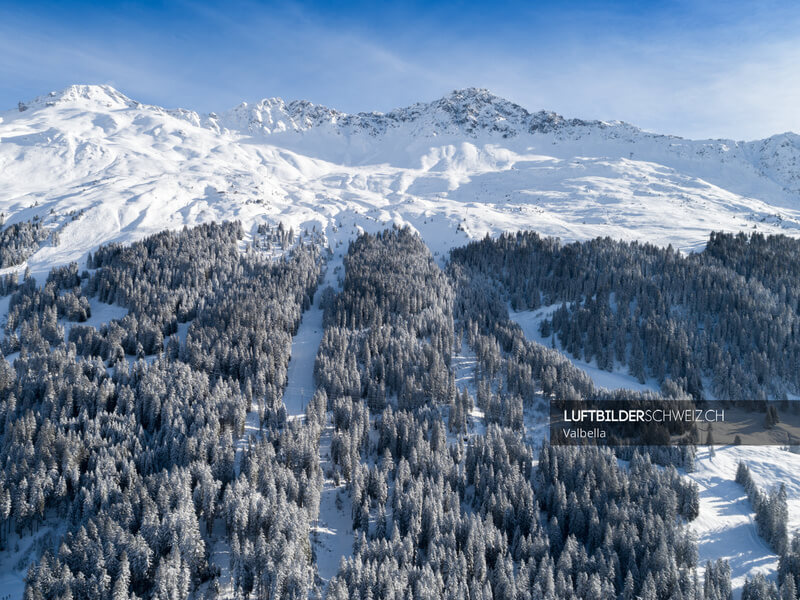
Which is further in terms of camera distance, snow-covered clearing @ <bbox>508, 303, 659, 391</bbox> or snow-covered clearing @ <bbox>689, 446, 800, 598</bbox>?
snow-covered clearing @ <bbox>508, 303, 659, 391</bbox>

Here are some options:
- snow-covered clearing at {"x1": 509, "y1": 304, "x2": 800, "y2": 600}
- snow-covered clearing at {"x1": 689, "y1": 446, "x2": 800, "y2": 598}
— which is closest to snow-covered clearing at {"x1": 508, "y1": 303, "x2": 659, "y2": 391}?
snow-covered clearing at {"x1": 509, "y1": 304, "x2": 800, "y2": 600}

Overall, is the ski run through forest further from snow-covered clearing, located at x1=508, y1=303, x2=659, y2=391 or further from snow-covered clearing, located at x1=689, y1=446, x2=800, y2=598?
snow-covered clearing, located at x1=508, y1=303, x2=659, y2=391

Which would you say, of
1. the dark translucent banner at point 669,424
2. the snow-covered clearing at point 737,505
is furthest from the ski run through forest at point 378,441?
the dark translucent banner at point 669,424

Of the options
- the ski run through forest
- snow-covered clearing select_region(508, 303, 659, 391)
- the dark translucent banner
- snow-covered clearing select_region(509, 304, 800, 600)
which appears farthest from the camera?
snow-covered clearing select_region(508, 303, 659, 391)

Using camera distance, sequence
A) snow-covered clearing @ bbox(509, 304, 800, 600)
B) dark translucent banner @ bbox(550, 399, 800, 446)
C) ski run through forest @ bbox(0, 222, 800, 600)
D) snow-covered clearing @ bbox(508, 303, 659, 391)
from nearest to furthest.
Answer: ski run through forest @ bbox(0, 222, 800, 600)
snow-covered clearing @ bbox(509, 304, 800, 600)
dark translucent banner @ bbox(550, 399, 800, 446)
snow-covered clearing @ bbox(508, 303, 659, 391)

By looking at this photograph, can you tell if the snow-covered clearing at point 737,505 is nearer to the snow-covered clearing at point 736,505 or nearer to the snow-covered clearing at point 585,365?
the snow-covered clearing at point 736,505

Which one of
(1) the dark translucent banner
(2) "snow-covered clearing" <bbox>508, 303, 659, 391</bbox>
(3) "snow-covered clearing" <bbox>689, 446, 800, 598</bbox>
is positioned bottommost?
(3) "snow-covered clearing" <bbox>689, 446, 800, 598</bbox>
